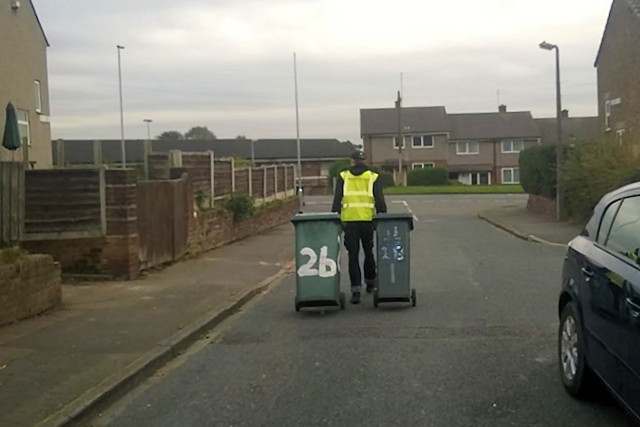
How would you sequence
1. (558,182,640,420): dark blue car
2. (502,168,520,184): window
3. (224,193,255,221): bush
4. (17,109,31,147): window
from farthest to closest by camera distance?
(502,168,520,184): window
(17,109,31,147): window
(224,193,255,221): bush
(558,182,640,420): dark blue car

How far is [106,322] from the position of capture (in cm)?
945

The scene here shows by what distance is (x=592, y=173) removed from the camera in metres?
24.5

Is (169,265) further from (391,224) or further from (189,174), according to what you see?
(391,224)

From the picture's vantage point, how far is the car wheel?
236 inches

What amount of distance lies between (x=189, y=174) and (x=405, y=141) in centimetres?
5924

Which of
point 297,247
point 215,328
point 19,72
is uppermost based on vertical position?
point 19,72

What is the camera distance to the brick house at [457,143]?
75312mm

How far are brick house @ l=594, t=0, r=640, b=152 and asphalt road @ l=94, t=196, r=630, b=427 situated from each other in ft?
83.8

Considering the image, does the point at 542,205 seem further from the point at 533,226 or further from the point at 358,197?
the point at 358,197

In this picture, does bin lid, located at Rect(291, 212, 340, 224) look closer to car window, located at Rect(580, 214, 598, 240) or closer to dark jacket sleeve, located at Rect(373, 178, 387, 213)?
dark jacket sleeve, located at Rect(373, 178, 387, 213)

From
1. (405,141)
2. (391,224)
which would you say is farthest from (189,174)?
(405,141)

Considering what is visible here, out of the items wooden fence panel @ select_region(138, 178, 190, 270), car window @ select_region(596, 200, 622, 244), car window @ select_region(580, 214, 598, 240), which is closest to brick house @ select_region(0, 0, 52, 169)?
wooden fence panel @ select_region(138, 178, 190, 270)

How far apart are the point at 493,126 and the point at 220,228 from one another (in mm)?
58734

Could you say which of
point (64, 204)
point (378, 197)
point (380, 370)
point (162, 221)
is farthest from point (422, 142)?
point (380, 370)
